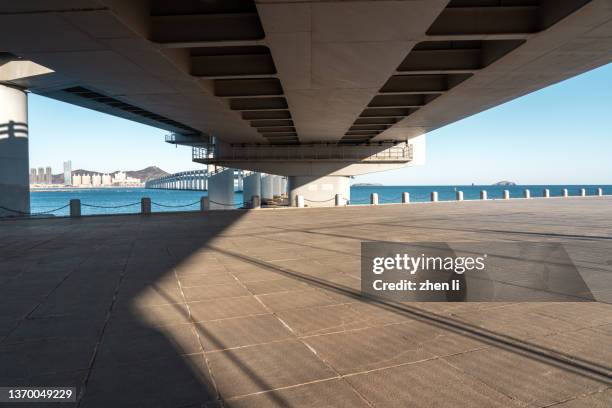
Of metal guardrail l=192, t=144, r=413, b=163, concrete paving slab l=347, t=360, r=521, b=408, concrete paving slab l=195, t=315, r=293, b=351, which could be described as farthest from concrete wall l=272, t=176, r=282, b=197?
concrete paving slab l=347, t=360, r=521, b=408

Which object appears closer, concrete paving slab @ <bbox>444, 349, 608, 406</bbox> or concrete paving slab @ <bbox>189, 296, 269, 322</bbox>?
concrete paving slab @ <bbox>444, 349, 608, 406</bbox>

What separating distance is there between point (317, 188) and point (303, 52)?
2541 cm

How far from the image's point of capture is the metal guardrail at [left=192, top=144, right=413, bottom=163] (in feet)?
116

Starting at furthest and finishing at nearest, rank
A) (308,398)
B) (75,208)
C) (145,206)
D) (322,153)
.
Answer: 1. (322,153)
2. (145,206)
3. (75,208)
4. (308,398)

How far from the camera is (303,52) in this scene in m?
12.2

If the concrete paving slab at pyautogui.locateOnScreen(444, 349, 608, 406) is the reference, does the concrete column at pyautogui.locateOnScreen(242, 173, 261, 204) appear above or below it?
above

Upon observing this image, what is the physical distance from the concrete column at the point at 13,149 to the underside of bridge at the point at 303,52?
0.27 m

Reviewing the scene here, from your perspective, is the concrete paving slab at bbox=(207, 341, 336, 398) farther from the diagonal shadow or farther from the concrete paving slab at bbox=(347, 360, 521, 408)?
the diagonal shadow

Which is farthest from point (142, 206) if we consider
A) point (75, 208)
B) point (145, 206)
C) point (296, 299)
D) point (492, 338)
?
point (492, 338)

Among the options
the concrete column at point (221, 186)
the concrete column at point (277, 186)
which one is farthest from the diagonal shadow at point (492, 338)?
the concrete column at point (277, 186)

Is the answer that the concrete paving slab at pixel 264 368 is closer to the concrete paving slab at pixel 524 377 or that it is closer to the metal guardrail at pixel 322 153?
the concrete paving slab at pixel 524 377

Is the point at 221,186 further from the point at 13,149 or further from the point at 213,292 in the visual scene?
the point at 213,292

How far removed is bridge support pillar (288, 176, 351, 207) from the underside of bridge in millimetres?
13552

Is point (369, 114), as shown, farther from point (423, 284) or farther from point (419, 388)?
point (419, 388)
